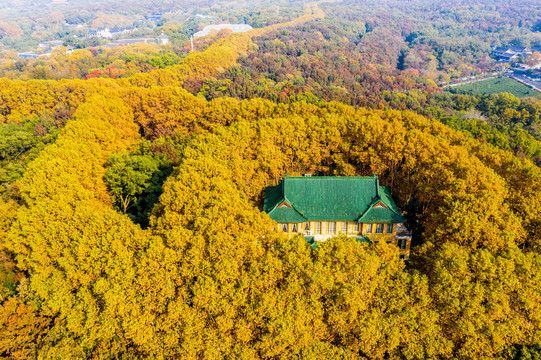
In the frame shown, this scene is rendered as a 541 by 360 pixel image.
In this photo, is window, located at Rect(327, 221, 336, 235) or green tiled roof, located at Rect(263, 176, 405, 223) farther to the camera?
window, located at Rect(327, 221, 336, 235)

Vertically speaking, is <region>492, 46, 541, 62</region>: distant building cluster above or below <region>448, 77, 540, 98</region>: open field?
above

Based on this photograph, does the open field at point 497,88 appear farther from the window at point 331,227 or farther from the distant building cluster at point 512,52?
the window at point 331,227

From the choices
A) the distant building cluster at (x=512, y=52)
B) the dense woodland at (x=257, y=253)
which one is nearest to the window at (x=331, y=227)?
the dense woodland at (x=257, y=253)

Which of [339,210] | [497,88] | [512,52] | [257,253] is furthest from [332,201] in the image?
[512,52]

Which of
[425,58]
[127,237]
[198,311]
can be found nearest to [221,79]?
[127,237]

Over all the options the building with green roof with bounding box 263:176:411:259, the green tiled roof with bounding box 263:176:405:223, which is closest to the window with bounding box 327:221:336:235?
the building with green roof with bounding box 263:176:411:259

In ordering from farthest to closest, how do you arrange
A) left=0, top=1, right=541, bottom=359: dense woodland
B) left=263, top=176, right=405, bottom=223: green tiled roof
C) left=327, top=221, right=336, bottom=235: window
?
1. left=327, top=221, right=336, bottom=235: window
2. left=263, top=176, right=405, bottom=223: green tiled roof
3. left=0, top=1, right=541, bottom=359: dense woodland

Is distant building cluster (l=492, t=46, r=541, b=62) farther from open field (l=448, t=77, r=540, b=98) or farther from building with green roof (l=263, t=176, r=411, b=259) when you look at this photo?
building with green roof (l=263, t=176, r=411, b=259)
